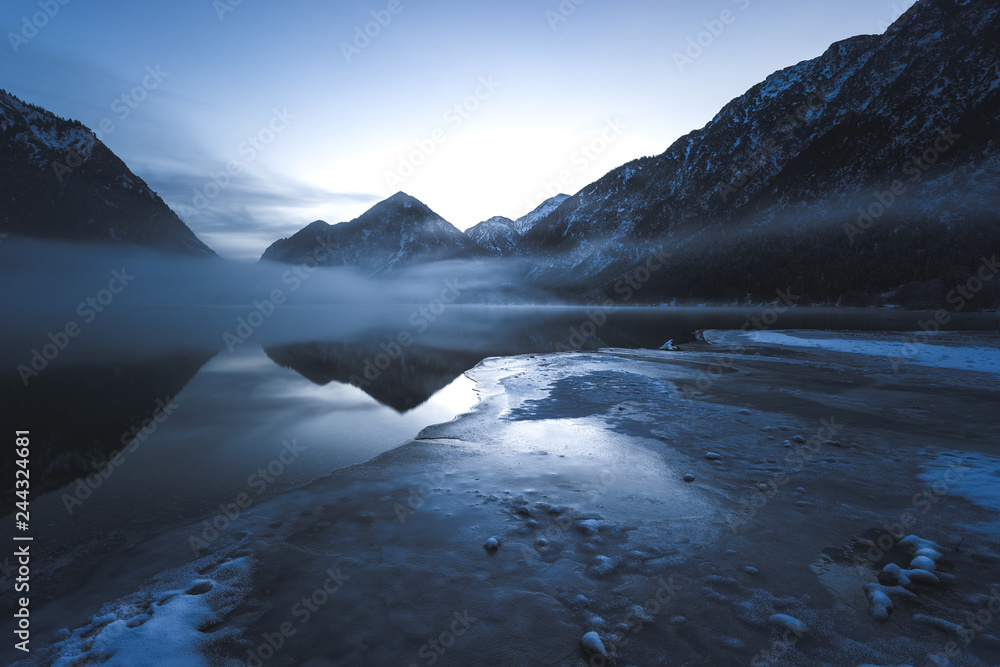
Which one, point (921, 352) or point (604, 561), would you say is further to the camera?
point (921, 352)

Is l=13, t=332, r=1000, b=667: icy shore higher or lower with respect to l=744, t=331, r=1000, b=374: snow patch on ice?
higher

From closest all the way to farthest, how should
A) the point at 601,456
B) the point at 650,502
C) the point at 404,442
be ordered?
the point at 650,502 < the point at 601,456 < the point at 404,442

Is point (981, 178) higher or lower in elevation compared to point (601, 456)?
higher

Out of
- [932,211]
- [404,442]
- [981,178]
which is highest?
[981,178]

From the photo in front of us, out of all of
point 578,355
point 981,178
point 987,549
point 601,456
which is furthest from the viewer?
point 981,178

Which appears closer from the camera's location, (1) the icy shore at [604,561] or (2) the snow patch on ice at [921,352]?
(1) the icy shore at [604,561]

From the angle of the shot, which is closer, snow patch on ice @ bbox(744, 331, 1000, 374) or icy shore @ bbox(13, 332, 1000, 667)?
Result: icy shore @ bbox(13, 332, 1000, 667)

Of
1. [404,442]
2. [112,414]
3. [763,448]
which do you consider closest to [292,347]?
[112,414]

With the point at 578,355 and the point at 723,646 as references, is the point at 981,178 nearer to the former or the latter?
the point at 578,355

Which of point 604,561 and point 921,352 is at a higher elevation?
point 604,561

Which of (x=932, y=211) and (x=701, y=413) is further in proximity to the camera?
(x=932, y=211)

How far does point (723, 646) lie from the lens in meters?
4.16

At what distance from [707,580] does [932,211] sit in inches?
9965

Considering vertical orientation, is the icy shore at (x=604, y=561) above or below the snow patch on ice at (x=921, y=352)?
above
